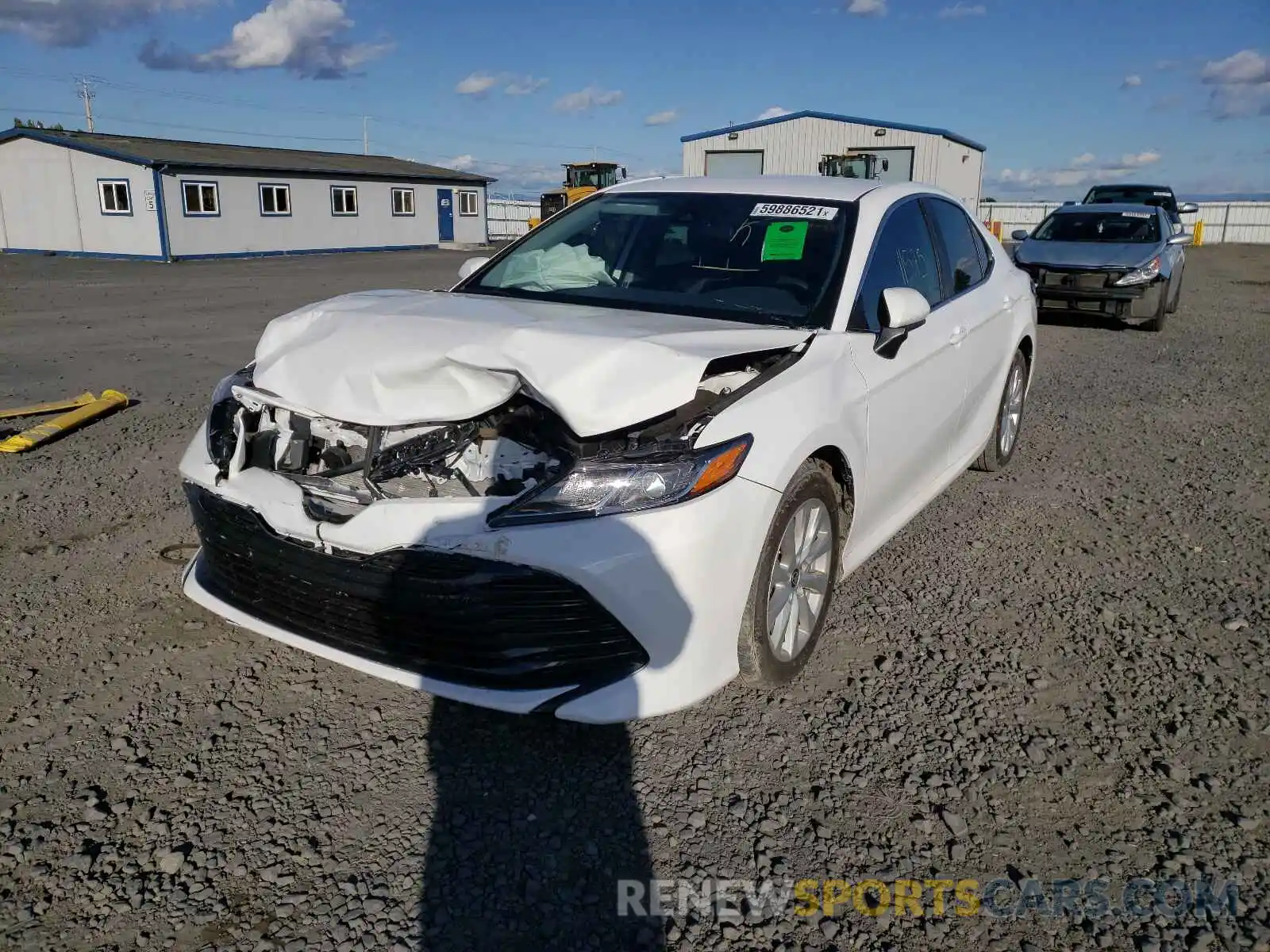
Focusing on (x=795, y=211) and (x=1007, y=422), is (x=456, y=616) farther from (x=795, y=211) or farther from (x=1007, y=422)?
(x=1007, y=422)

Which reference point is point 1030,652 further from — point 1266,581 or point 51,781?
point 51,781

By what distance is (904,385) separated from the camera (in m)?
3.73

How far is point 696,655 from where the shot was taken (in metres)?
2.71

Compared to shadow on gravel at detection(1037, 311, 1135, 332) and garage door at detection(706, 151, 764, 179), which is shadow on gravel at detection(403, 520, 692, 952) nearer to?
shadow on gravel at detection(1037, 311, 1135, 332)

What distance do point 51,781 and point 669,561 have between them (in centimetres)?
189

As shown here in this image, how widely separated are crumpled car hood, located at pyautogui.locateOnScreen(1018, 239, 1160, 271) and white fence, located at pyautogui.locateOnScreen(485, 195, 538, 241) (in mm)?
31484

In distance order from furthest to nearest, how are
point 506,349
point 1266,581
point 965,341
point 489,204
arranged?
point 489,204
point 965,341
point 1266,581
point 506,349

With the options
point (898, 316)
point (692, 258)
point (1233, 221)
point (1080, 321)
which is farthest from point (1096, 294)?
point (1233, 221)

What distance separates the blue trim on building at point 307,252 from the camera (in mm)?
26641

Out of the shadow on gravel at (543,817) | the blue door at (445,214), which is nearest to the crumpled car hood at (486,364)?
the shadow on gravel at (543,817)

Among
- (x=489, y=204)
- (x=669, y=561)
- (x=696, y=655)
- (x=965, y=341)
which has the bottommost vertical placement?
(x=696, y=655)

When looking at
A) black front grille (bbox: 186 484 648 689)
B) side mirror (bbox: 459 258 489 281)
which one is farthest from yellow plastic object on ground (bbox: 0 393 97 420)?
black front grille (bbox: 186 484 648 689)

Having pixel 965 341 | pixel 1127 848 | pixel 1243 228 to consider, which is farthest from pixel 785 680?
pixel 1243 228

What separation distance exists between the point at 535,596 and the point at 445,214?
1393 inches
